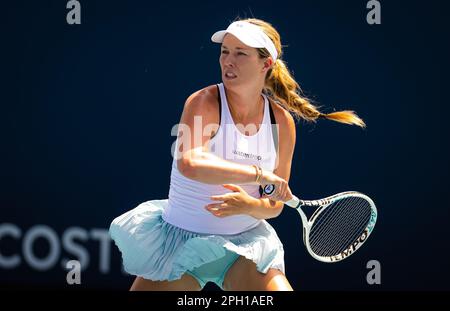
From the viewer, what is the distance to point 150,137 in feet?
17.4

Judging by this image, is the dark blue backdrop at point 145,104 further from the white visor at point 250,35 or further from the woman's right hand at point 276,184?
the woman's right hand at point 276,184

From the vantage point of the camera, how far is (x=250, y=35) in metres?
3.90

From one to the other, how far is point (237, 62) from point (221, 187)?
516 mm

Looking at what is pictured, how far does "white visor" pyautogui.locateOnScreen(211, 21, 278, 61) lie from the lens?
153 inches

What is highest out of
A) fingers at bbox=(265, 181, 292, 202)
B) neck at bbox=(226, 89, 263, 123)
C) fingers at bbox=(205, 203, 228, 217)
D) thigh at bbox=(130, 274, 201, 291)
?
neck at bbox=(226, 89, 263, 123)

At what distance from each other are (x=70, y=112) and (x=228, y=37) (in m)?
1.62

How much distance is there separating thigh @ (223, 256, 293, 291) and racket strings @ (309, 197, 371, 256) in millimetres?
420

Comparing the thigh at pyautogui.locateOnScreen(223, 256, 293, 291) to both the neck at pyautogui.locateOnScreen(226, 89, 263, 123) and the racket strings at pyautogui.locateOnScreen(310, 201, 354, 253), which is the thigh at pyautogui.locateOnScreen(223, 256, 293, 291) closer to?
the racket strings at pyautogui.locateOnScreen(310, 201, 354, 253)

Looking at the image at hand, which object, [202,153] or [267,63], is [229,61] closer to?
[267,63]

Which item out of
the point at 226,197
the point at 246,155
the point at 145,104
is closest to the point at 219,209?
the point at 226,197

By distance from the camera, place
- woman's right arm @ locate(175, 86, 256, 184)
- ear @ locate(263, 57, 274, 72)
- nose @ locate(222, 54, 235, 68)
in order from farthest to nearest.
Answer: ear @ locate(263, 57, 274, 72) → nose @ locate(222, 54, 235, 68) → woman's right arm @ locate(175, 86, 256, 184)

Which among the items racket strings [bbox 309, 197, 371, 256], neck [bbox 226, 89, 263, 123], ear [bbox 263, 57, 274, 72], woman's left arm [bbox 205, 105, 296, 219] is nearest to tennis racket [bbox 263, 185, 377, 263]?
racket strings [bbox 309, 197, 371, 256]

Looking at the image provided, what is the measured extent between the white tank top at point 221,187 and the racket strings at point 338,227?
0.40 meters
